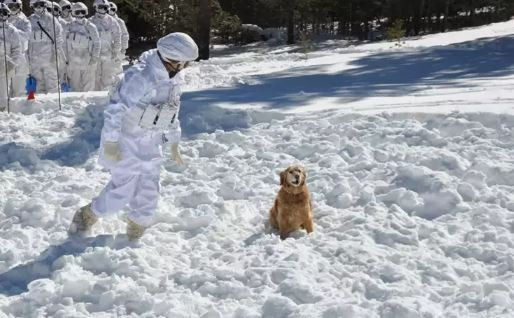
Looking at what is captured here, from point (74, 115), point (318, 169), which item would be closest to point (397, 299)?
point (318, 169)

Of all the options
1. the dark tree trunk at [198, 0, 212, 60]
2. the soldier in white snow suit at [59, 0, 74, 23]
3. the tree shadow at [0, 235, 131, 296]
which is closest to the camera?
the tree shadow at [0, 235, 131, 296]

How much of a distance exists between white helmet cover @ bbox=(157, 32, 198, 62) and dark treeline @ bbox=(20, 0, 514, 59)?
19992mm

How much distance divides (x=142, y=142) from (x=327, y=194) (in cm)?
205

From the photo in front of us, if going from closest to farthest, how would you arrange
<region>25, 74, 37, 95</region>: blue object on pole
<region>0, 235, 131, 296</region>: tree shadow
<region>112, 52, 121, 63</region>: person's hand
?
<region>0, 235, 131, 296</region>: tree shadow
<region>25, 74, 37, 95</region>: blue object on pole
<region>112, 52, 121, 63</region>: person's hand

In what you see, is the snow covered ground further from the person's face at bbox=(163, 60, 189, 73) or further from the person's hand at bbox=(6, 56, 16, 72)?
the person's face at bbox=(163, 60, 189, 73)

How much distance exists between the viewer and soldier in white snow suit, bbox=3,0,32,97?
12.1 m

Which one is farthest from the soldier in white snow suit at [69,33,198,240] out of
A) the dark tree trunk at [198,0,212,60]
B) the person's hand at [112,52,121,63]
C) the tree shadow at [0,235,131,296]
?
the dark tree trunk at [198,0,212,60]

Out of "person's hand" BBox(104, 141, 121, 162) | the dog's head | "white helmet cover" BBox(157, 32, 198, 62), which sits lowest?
the dog's head

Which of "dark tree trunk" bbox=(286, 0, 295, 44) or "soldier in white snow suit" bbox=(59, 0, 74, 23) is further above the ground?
"soldier in white snow suit" bbox=(59, 0, 74, 23)

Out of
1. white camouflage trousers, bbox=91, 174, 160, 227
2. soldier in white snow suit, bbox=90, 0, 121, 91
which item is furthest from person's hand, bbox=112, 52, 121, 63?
white camouflage trousers, bbox=91, 174, 160, 227

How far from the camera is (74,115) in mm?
9820

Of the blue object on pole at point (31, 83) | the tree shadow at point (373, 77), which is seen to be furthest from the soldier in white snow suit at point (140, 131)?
the blue object on pole at point (31, 83)

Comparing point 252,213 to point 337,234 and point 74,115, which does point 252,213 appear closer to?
point 337,234

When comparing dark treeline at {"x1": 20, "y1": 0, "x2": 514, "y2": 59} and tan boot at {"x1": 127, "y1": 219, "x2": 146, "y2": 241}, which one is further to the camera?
dark treeline at {"x1": 20, "y1": 0, "x2": 514, "y2": 59}
